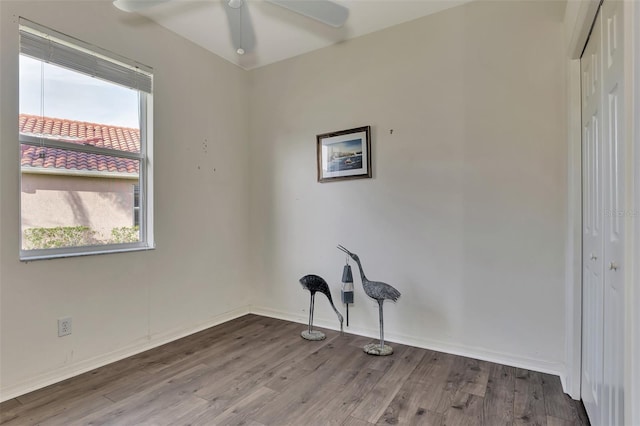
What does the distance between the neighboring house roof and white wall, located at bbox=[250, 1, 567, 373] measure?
57.5 inches

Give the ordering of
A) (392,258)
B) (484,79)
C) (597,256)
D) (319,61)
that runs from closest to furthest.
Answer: (597,256), (484,79), (392,258), (319,61)

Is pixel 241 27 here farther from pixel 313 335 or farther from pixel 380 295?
pixel 313 335

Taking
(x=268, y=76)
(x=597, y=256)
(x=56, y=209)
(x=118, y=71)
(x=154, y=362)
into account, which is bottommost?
(x=154, y=362)

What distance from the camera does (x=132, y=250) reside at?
8.21ft

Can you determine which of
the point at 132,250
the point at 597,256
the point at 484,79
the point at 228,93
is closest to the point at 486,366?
the point at 597,256

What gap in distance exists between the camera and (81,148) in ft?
7.38

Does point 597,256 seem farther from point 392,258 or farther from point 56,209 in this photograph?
point 56,209

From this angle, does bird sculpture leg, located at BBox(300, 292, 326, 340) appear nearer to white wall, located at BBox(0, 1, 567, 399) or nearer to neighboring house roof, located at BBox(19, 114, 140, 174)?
white wall, located at BBox(0, 1, 567, 399)

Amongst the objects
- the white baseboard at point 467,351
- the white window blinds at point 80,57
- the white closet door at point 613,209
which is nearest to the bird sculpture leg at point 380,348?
the white baseboard at point 467,351

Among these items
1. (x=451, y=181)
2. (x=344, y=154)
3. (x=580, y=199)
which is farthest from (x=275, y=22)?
(x=580, y=199)

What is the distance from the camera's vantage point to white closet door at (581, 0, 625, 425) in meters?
1.13

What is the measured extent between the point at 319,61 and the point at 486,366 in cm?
287

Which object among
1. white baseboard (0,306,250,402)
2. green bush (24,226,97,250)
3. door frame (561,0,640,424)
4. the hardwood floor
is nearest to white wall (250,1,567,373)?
door frame (561,0,640,424)

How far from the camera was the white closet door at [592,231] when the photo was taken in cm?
145
